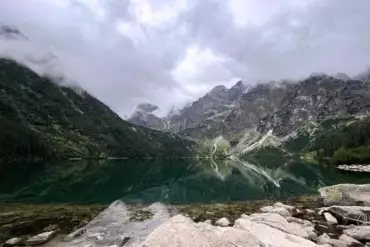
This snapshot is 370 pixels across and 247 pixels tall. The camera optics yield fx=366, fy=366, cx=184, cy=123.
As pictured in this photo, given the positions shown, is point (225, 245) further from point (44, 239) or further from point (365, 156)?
point (365, 156)

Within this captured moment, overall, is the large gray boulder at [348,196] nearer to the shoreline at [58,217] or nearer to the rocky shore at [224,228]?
the rocky shore at [224,228]

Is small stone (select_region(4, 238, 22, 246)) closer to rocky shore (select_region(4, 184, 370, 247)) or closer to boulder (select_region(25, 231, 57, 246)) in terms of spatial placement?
rocky shore (select_region(4, 184, 370, 247))

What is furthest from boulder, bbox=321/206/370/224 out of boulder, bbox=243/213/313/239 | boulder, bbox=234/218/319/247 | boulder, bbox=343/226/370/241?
boulder, bbox=234/218/319/247

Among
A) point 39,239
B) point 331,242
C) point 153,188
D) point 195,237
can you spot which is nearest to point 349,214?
point 331,242

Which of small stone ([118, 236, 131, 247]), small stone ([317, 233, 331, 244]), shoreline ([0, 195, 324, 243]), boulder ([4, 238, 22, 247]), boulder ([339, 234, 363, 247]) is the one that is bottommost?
boulder ([339, 234, 363, 247])

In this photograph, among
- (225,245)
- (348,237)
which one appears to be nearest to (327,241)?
(348,237)

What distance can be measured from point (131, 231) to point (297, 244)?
13.6 m

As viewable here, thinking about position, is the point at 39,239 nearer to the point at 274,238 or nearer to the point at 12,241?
the point at 12,241

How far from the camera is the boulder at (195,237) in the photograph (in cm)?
1552

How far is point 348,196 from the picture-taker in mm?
37594

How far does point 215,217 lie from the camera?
32.9m

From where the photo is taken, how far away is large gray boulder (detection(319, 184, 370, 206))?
36.4m

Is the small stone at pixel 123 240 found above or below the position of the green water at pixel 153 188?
below

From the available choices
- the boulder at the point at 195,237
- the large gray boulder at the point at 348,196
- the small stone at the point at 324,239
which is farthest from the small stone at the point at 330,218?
the boulder at the point at 195,237
